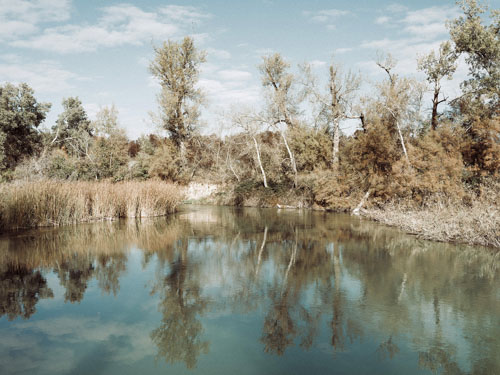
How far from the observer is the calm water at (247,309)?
3.92 meters

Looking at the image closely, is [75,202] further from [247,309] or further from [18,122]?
[18,122]

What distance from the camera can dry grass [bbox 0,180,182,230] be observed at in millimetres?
12453

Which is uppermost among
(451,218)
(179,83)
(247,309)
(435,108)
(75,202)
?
(179,83)

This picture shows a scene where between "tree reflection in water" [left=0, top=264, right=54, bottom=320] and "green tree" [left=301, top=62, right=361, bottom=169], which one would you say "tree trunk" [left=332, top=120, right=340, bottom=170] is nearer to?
"green tree" [left=301, top=62, right=361, bottom=169]

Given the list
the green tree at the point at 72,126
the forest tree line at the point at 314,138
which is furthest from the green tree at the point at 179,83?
the green tree at the point at 72,126

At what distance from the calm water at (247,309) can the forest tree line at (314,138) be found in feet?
25.2

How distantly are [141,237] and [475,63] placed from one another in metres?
19.1

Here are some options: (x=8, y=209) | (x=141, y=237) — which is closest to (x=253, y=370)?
(x=141, y=237)

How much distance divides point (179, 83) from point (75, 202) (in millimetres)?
20349

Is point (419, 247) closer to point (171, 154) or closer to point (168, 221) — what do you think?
point (168, 221)

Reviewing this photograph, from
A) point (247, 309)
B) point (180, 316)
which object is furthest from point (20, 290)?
point (247, 309)

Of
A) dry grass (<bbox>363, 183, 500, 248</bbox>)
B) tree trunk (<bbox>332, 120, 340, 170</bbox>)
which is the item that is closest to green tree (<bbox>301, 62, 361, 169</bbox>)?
tree trunk (<bbox>332, 120, 340, 170</bbox>)

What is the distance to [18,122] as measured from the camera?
32656 millimetres

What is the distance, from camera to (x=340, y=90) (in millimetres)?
25719
